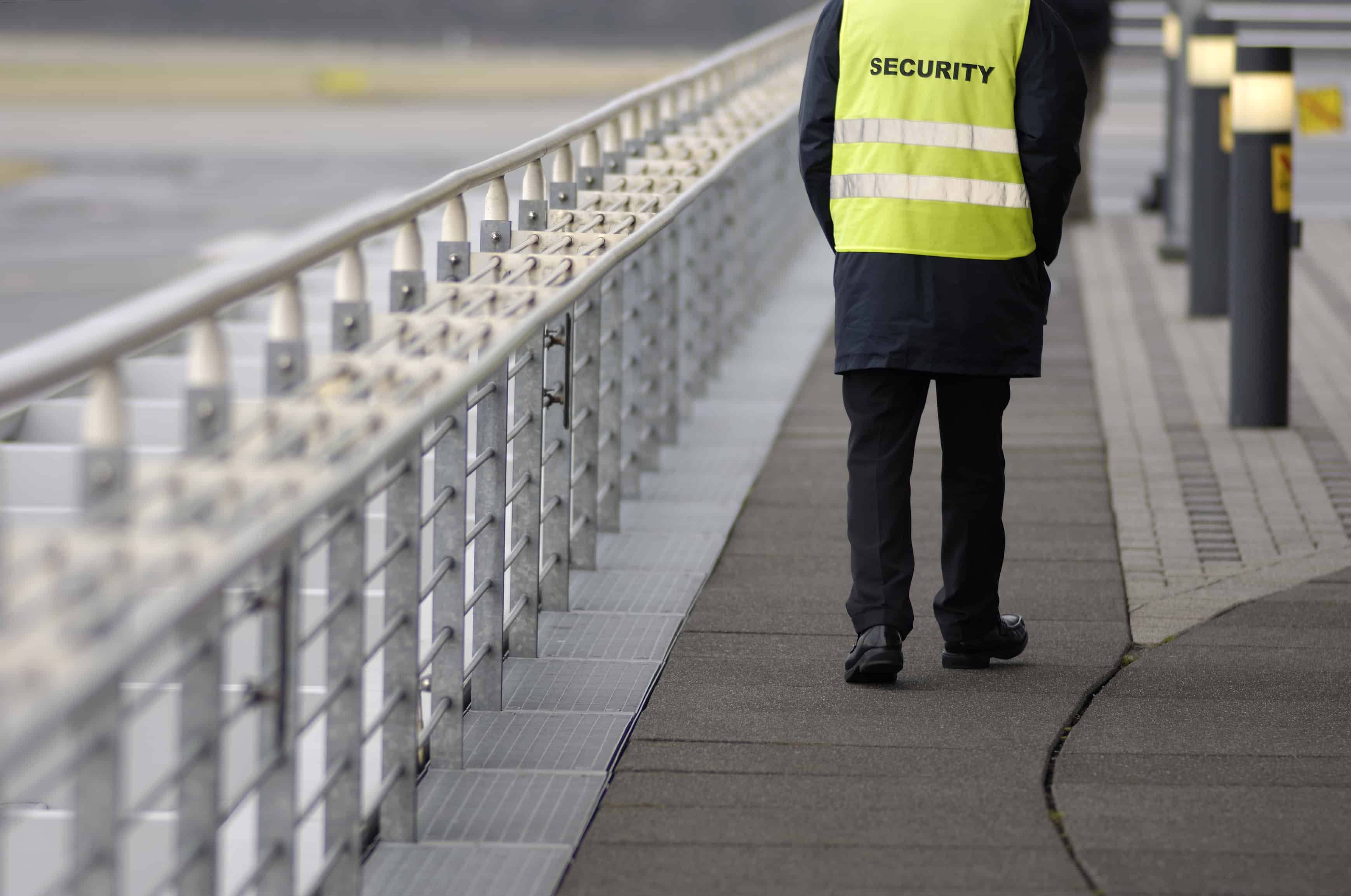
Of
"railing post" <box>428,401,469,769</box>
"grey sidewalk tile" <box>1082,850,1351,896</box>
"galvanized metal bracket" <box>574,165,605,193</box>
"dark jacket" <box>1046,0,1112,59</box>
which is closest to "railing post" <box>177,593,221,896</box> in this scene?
"railing post" <box>428,401,469,769</box>

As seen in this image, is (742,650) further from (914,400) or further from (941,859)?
(941,859)

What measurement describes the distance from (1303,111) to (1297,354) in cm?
170

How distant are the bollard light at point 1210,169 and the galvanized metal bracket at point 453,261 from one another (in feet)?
23.0

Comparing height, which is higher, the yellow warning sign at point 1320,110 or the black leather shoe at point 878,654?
the yellow warning sign at point 1320,110

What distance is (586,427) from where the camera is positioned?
5.60 m

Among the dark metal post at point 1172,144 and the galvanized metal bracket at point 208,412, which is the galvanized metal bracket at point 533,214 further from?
the dark metal post at point 1172,144

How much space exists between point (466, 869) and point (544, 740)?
2.33 ft

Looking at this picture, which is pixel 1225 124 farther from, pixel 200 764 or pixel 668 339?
pixel 200 764

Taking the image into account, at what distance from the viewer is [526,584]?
15.2ft

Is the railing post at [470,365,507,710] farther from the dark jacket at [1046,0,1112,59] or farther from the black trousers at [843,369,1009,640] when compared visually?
the dark jacket at [1046,0,1112,59]

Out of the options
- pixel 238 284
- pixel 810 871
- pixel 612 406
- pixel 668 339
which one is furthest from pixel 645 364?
pixel 238 284

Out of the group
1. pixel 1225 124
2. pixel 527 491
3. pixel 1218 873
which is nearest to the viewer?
pixel 1218 873

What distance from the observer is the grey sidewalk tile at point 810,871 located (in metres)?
3.25

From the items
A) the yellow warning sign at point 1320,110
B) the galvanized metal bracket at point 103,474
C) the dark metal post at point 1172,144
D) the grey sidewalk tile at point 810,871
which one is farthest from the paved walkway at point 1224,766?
the dark metal post at point 1172,144
